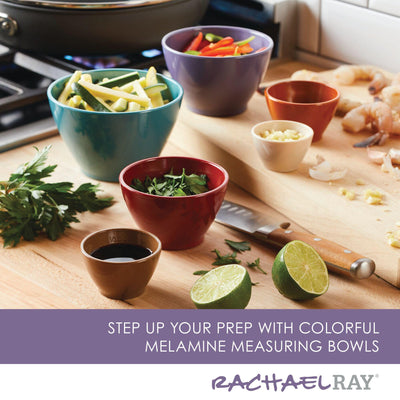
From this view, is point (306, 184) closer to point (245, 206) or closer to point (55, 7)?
point (245, 206)

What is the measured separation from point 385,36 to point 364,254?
2.78ft

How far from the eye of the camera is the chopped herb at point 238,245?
1.21 metres

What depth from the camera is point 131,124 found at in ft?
4.47

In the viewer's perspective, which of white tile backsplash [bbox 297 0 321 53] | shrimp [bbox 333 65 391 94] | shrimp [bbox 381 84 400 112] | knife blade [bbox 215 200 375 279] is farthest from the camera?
white tile backsplash [bbox 297 0 321 53]

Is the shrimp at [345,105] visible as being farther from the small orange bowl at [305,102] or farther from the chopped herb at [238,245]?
the chopped herb at [238,245]

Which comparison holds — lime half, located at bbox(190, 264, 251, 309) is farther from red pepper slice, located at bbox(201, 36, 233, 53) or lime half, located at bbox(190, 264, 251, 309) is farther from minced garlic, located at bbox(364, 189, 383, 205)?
red pepper slice, located at bbox(201, 36, 233, 53)

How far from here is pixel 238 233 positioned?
4.18 feet

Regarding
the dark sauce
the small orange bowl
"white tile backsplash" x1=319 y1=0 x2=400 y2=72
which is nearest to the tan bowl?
the dark sauce

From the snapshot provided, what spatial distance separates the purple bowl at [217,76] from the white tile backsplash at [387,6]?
386 millimetres

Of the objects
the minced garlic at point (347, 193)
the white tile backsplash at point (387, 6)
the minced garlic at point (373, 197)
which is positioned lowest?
the minced garlic at point (347, 193)

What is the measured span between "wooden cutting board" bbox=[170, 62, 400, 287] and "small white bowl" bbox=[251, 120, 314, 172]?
0.07 ft

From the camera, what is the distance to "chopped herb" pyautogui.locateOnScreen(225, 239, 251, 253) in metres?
1.21

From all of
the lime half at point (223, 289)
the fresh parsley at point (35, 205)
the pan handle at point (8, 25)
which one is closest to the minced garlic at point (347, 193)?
the lime half at point (223, 289)

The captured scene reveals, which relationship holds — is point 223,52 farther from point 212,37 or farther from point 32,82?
point 32,82
